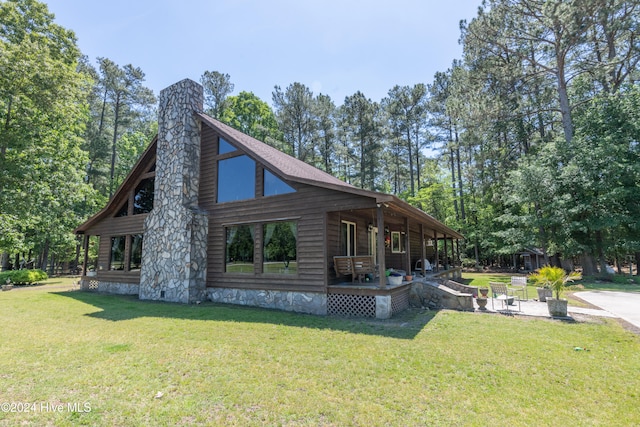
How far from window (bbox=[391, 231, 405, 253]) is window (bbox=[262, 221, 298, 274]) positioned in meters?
6.64

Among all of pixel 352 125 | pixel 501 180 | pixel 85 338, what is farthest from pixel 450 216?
pixel 85 338

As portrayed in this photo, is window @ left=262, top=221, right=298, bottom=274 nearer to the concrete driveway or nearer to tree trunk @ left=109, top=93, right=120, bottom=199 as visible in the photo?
the concrete driveway

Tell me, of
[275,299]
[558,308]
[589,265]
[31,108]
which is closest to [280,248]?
→ [275,299]

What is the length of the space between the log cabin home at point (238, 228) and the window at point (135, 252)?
0.04 meters

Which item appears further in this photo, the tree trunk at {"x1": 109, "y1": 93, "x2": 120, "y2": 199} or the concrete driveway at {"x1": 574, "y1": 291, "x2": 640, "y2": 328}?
the tree trunk at {"x1": 109, "y1": 93, "x2": 120, "y2": 199}

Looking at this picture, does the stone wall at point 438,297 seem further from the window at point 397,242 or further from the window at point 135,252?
the window at point 135,252

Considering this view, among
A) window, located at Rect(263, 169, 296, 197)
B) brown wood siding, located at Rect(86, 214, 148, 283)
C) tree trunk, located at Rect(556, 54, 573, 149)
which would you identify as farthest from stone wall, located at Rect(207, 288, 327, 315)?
tree trunk, located at Rect(556, 54, 573, 149)

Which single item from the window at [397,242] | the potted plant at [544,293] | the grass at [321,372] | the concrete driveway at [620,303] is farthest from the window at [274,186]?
the concrete driveway at [620,303]

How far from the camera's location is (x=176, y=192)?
10.7 meters

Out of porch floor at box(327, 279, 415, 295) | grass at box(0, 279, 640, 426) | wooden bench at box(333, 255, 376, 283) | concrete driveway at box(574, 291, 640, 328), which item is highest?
wooden bench at box(333, 255, 376, 283)

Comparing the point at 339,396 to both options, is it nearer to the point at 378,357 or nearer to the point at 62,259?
the point at 378,357

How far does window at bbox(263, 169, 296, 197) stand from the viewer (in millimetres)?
9353

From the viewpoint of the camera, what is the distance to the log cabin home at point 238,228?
27.5 feet

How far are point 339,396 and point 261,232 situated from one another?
6.71 metres
